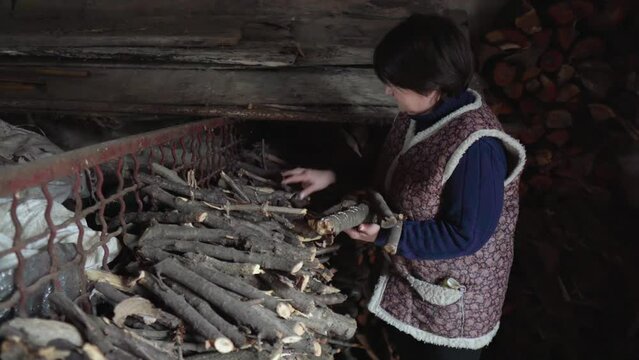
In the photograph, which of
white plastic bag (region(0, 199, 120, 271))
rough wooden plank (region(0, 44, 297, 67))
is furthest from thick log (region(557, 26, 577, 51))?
white plastic bag (region(0, 199, 120, 271))

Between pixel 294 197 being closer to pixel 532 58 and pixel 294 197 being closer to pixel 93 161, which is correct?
Answer: pixel 93 161

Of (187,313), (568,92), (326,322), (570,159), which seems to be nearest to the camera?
(187,313)

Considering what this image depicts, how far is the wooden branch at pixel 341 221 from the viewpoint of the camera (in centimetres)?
157

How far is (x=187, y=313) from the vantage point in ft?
4.39

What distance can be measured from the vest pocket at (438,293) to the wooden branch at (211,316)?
800 millimetres

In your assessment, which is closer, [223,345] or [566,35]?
[223,345]

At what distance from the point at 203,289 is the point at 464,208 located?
0.90 m

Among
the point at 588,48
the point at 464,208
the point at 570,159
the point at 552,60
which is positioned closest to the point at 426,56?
the point at 464,208

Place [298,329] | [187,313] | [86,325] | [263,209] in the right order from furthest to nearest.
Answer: [263,209]
[298,329]
[187,313]
[86,325]

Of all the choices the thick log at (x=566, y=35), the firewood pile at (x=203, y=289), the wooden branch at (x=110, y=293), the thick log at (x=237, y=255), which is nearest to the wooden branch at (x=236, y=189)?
the firewood pile at (x=203, y=289)

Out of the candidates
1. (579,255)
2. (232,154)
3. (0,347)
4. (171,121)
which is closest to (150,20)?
(171,121)

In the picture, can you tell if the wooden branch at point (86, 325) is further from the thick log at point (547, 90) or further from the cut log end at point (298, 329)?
the thick log at point (547, 90)

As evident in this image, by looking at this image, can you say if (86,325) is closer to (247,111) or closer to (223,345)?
(223,345)

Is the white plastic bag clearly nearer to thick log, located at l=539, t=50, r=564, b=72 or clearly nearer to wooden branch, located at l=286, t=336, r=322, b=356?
wooden branch, located at l=286, t=336, r=322, b=356
